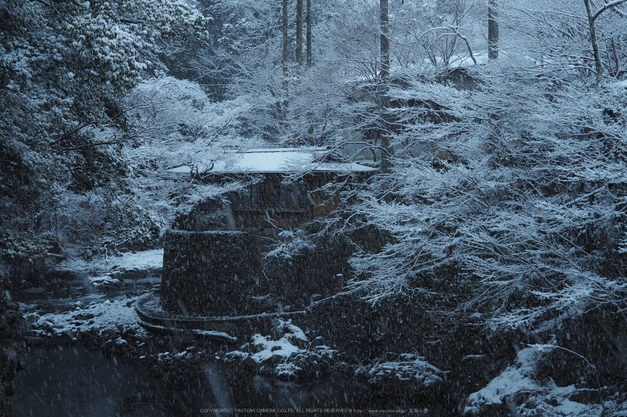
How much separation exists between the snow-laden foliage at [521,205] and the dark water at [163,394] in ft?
8.89

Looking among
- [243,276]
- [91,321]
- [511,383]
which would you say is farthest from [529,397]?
[91,321]

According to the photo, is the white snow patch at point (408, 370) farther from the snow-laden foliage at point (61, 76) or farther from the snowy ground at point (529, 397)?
the snow-laden foliage at point (61, 76)

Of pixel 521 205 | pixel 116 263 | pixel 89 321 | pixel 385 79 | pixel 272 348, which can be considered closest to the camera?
pixel 521 205

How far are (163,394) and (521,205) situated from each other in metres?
9.20

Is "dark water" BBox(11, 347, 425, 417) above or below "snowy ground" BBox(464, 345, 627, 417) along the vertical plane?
below

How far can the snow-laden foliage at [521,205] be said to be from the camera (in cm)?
799

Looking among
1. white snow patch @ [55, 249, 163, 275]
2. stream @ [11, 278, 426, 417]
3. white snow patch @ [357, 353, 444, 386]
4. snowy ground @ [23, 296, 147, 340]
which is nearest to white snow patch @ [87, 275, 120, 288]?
white snow patch @ [55, 249, 163, 275]

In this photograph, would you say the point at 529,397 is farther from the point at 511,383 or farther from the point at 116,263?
the point at 116,263

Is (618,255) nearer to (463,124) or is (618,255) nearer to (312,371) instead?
(463,124)

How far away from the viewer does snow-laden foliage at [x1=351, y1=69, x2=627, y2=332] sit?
799 centimetres

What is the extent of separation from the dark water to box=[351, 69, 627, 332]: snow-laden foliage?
107 inches

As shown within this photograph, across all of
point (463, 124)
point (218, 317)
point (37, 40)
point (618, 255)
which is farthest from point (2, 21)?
point (218, 317)

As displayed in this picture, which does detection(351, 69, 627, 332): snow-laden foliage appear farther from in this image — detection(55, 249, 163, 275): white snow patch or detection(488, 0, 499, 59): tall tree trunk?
detection(55, 249, 163, 275): white snow patch

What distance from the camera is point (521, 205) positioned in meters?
9.34
